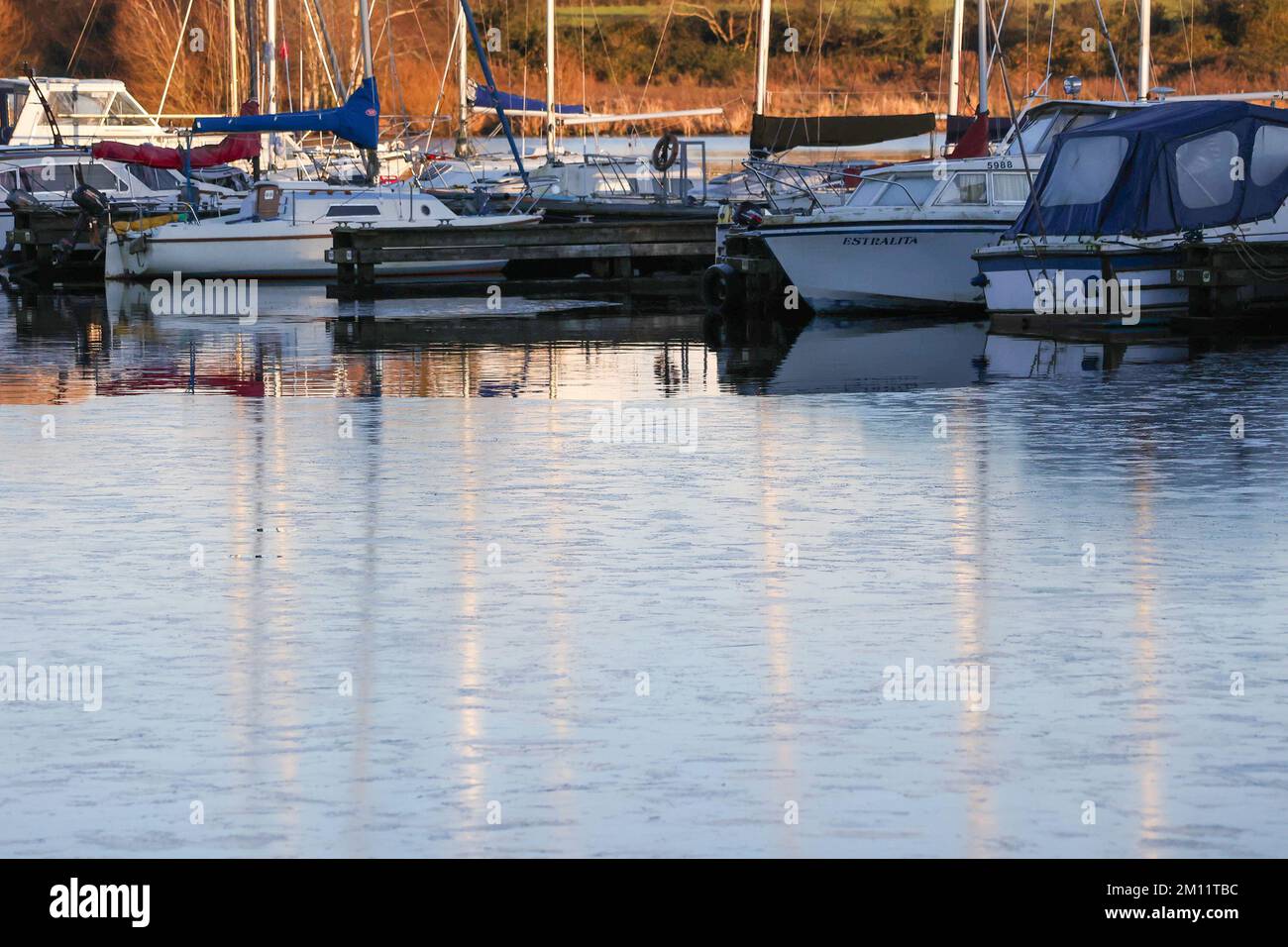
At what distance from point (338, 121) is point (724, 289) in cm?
1025

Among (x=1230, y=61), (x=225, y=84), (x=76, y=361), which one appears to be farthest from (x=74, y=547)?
(x=1230, y=61)

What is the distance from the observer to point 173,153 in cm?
4112

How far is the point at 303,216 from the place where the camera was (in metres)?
36.4

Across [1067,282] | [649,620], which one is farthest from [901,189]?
[649,620]

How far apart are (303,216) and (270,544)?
25.3 meters

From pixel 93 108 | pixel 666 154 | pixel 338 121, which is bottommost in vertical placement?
pixel 666 154

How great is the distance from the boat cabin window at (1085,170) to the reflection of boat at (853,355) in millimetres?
1812

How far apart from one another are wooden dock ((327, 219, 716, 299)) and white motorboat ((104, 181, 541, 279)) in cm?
29

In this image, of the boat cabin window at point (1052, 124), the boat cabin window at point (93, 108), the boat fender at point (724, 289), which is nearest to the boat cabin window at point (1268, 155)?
the boat cabin window at point (1052, 124)

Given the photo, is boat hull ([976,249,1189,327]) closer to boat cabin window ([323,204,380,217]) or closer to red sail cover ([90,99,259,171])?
boat cabin window ([323,204,380,217])

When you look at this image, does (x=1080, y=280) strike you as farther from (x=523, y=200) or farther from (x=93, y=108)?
(x=93, y=108)

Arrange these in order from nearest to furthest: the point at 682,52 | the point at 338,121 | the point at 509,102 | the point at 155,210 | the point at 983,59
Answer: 1. the point at 983,59
2. the point at 338,121
3. the point at 155,210
4. the point at 509,102
5. the point at 682,52
